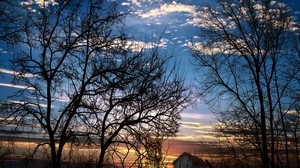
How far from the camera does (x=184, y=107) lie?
15.3m

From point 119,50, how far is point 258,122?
25.1 ft

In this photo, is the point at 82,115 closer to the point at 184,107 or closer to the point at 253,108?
the point at 184,107

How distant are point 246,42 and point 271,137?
474 centimetres

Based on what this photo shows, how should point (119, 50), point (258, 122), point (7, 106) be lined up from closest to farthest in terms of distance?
point (7, 106) → point (119, 50) → point (258, 122)

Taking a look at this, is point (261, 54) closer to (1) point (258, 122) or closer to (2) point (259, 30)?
(2) point (259, 30)

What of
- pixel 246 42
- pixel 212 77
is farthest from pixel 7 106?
pixel 246 42

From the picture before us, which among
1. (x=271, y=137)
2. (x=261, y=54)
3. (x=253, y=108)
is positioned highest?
(x=261, y=54)

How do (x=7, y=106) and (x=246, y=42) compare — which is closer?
(x=7, y=106)

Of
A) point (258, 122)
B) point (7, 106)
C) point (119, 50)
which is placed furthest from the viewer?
point (258, 122)

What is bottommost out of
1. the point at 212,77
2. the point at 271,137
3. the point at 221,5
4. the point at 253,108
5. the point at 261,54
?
the point at 271,137

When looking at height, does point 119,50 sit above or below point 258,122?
above

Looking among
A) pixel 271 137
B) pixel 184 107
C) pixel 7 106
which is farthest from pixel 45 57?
pixel 271 137

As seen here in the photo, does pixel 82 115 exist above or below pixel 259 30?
below

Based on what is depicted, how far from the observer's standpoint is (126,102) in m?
15.3
